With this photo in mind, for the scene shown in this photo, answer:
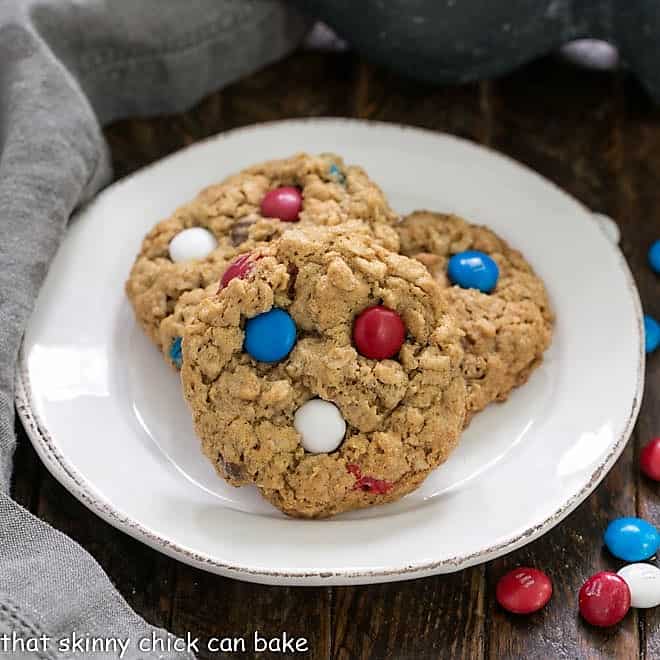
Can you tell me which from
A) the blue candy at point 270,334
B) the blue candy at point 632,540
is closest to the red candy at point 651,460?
the blue candy at point 632,540

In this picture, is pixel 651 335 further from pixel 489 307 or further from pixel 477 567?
pixel 477 567

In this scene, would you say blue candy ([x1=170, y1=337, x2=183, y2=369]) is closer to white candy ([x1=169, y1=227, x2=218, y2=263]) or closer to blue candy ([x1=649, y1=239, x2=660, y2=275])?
white candy ([x1=169, y1=227, x2=218, y2=263])

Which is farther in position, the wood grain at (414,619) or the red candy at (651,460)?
the red candy at (651,460)

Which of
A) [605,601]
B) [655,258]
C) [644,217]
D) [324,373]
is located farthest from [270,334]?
[644,217]

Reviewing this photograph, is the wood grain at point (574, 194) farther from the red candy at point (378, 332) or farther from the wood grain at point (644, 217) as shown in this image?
the red candy at point (378, 332)

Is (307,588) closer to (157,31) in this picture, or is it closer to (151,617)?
(151,617)

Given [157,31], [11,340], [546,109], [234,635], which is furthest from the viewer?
[546,109]

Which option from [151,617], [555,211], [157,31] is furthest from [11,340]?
[555,211]
